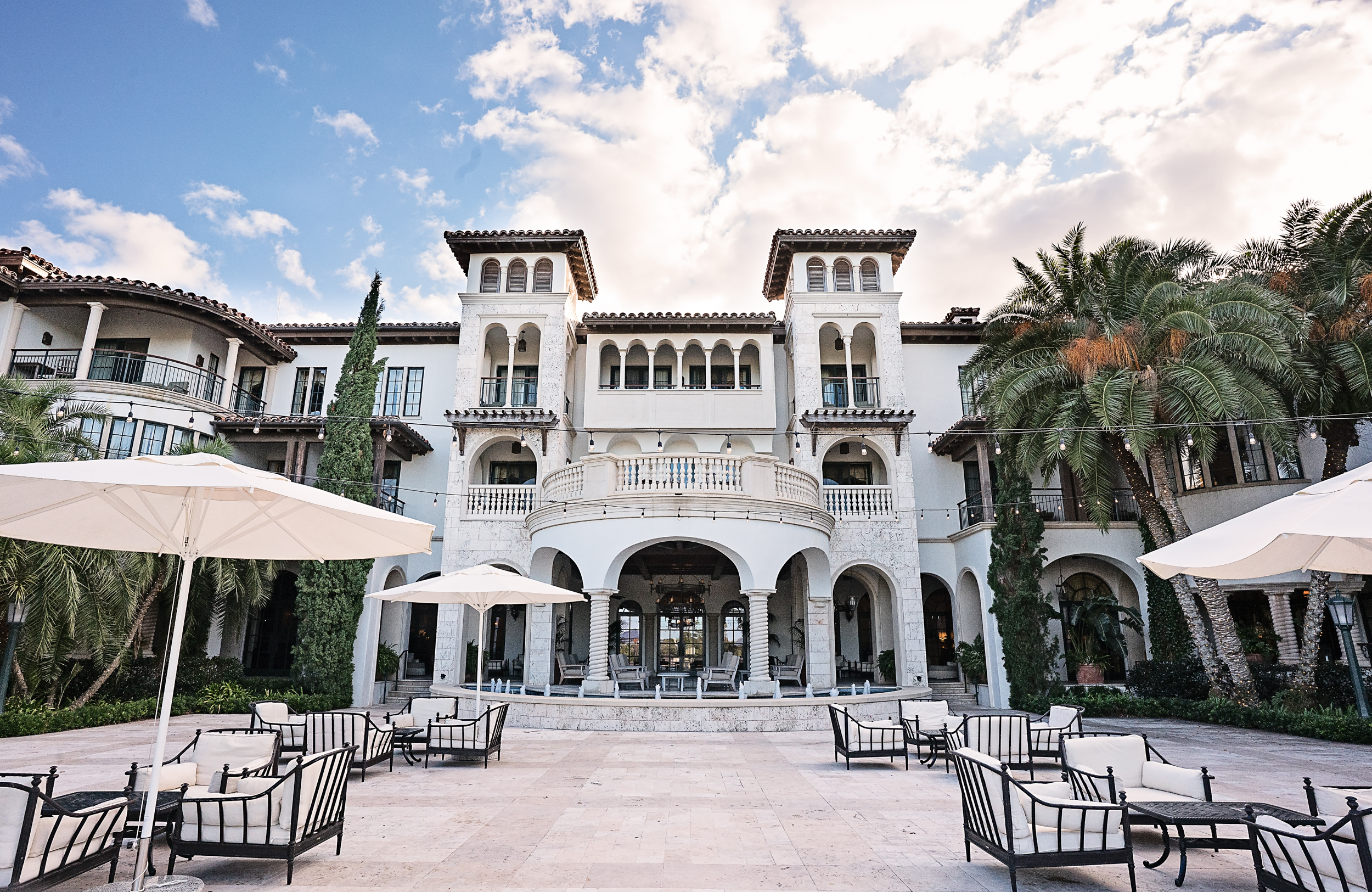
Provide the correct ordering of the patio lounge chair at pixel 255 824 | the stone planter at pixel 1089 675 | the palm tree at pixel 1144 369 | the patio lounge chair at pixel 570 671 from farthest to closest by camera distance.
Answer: the stone planter at pixel 1089 675, the patio lounge chair at pixel 570 671, the palm tree at pixel 1144 369, the patio lounge chair at pixel 255 824

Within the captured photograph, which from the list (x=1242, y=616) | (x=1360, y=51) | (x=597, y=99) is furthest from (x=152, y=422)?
(x=1242, y=616)

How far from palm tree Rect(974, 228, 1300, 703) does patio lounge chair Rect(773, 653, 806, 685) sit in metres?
8.19

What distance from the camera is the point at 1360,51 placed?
12.3 m

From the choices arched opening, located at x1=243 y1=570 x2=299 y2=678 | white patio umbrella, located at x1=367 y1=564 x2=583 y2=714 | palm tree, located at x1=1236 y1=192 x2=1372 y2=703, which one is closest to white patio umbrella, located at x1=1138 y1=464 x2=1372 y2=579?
white patio umbrella, located at x1=367 y1=564 x2=583 y2=714

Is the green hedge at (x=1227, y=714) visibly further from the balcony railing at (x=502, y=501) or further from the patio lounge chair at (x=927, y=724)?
the balcony railing at (x=502, y=501)

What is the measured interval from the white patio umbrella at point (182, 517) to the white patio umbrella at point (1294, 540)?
6.97 meters

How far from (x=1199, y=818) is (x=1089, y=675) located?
16.0 metres

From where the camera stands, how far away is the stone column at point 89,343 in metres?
20.6

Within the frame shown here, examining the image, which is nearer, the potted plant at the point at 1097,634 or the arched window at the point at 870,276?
the potted plant at the point at 1097,634

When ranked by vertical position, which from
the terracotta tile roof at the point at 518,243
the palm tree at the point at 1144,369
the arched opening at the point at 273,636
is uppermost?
the terracotta tile roof at the point at 518,243

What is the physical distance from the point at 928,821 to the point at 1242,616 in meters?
19.1

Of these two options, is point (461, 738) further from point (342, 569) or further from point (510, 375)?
point (510, 375)

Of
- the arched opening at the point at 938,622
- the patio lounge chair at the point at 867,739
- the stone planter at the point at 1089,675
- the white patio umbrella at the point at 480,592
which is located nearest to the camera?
the patio lounge chair at the point at 867,739

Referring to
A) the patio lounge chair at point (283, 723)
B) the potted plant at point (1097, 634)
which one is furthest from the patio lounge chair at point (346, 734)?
the potted plant at point (1097, 634)
